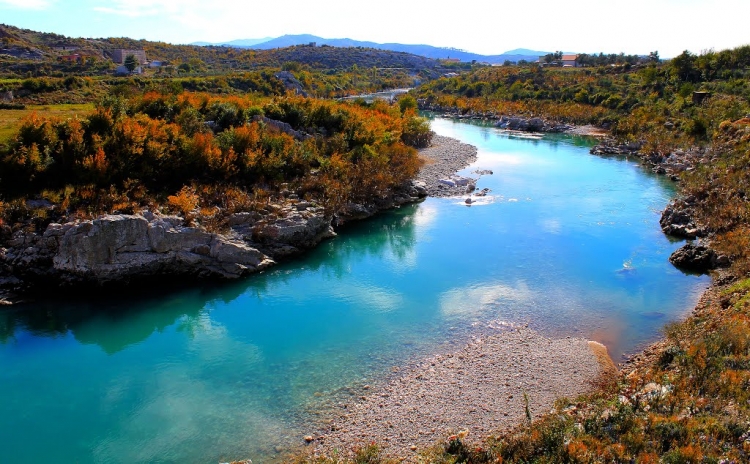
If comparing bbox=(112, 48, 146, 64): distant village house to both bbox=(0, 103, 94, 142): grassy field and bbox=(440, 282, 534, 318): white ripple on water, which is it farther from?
bbox=(440, 282, 534, 318): white ripple on water

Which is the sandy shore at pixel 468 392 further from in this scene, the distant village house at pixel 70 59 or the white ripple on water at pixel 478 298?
the distant village house at pixel 70 59

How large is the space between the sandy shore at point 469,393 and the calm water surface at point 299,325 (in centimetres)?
111

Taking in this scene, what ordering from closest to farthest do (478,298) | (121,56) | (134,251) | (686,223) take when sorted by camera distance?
(478,298) < (134,251) < (686,223) < (121,56)

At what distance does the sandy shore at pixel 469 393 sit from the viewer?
47.9 feet

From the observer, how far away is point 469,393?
53.7ft

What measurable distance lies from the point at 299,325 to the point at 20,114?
27452 millimetres

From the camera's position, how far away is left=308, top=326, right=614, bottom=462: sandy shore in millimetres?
14600

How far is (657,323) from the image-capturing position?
2070 cm

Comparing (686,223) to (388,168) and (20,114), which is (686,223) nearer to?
(388,168)

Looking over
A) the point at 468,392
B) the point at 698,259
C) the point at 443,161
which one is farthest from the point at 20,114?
the point at 698,259

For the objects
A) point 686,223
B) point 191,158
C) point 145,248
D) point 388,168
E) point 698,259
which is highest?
point 191,158

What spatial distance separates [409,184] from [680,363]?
2784 cm

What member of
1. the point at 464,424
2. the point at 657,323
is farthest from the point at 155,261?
the point at 657,323

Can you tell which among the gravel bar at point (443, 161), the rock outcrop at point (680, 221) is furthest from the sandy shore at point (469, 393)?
the gravel bar at point (443, 161)
